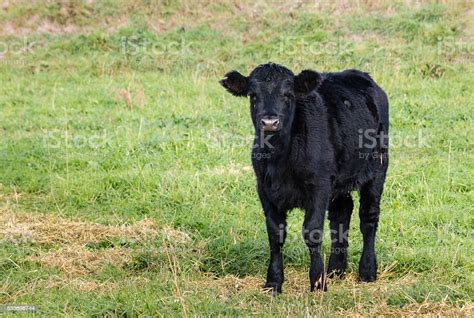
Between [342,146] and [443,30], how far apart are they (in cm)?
1038

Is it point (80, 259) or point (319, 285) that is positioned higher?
point (319, 285)

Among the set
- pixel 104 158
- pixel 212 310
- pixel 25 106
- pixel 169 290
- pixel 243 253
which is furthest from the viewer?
pixel 25 106

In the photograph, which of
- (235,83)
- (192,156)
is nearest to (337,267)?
(235,83)

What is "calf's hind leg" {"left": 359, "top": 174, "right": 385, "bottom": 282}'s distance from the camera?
23.6ft

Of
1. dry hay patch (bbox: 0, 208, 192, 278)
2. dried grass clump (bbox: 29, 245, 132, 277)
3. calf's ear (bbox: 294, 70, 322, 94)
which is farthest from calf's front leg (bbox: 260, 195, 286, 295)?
dried grass clump (bbox: 29, 245, 132, 277)

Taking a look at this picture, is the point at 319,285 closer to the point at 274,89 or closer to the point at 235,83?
the point at 274,89

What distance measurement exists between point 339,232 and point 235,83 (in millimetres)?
Answer: 1762

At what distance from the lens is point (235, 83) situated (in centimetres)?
681

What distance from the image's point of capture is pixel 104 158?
432 inches

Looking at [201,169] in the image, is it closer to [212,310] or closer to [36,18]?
[212,310]

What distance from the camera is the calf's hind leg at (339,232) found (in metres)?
7.41

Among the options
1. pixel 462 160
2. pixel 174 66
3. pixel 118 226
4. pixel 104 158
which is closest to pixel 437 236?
pixel 462 160

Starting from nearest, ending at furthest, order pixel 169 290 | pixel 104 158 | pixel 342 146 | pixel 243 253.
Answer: pixel 169 290
pixel 342 146
pixel 243 253
pixel 104 158

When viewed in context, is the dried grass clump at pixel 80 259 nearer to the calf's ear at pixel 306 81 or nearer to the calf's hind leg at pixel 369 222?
the calf's hind leg at pixel 369 222
